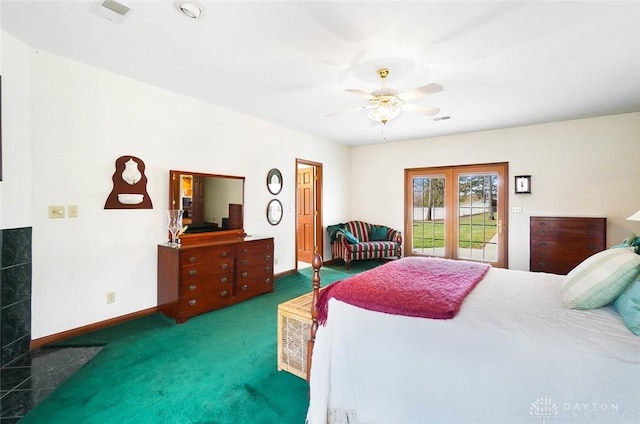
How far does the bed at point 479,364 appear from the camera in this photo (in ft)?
4.01

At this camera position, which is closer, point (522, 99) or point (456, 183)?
point (522, 99)

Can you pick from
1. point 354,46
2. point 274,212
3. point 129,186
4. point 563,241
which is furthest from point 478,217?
point 129,186

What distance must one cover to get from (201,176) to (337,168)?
10.8ft

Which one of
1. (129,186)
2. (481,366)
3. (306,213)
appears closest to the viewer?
(481,366)

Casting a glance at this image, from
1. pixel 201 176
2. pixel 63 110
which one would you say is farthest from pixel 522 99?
pixel 63 110

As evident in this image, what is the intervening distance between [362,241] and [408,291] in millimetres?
4384

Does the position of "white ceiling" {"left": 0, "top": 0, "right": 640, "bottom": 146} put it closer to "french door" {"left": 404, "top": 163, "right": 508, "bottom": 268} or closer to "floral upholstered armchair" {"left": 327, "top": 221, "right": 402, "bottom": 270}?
"french door" {"left": 404, "top": 163, "right": 508, "bottom": 268}

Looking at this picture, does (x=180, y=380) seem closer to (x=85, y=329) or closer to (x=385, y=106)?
(x=85, y=329)

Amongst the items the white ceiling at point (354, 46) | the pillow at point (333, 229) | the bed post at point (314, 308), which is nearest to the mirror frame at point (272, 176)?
the white ceiling at point (354, 46)

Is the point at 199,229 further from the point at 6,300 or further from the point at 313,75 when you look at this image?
the point at 313,75

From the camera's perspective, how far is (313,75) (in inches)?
119

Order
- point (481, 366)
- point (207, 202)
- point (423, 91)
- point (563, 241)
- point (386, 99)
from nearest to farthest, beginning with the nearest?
point (481, 366), point (423, 91), point (386, 99), point (207, 202), point (563, 241)

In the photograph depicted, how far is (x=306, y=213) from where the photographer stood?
6223mm

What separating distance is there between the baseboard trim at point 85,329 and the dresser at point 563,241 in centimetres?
537
